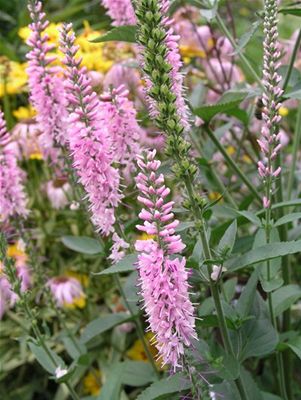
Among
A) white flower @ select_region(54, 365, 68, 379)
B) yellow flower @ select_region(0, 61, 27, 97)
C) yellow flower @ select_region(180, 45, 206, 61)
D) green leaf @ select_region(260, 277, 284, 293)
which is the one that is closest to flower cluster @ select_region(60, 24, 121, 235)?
green leaf @ select_region(260, 277, 284, 293)

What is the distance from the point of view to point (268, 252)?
151 cm

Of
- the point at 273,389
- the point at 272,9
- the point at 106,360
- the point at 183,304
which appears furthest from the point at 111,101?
the point at 106,360

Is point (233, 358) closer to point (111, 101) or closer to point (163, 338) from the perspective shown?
point (163, 338)

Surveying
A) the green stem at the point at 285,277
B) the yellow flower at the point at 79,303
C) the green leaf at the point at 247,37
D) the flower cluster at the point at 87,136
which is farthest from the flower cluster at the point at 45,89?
the yellow flower at the point at 79,303

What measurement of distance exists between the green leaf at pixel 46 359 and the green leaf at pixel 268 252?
85 cm

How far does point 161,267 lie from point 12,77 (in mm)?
2510

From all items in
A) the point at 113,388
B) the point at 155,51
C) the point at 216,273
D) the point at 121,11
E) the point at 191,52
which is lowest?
the point at 113,388

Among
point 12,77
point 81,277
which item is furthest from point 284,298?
point 12,77

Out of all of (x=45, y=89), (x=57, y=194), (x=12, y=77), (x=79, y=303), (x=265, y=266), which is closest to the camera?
(x=265, y=266)

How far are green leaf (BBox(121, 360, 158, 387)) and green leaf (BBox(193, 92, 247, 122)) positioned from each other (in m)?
0.92

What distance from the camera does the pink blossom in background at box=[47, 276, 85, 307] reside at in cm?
290

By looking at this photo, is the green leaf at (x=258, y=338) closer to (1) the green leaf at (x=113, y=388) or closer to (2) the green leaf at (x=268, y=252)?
(2) the green leaf at (x=268, y=252)

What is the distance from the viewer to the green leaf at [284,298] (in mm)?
2024

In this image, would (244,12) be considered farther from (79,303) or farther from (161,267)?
(161,267)
